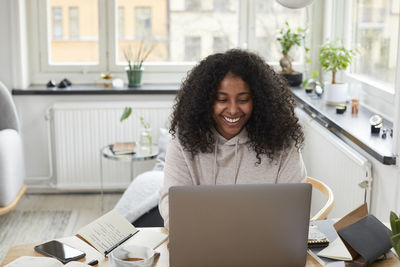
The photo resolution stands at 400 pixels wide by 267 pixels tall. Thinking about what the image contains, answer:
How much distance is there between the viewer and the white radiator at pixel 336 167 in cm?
258

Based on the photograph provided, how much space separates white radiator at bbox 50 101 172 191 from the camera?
4.15 meters

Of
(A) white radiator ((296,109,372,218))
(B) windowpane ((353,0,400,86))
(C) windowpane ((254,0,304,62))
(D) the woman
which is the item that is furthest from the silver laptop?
(C) windowpane ((254,0,304,62))

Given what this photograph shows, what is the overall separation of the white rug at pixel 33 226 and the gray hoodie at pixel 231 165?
1701 millimetres

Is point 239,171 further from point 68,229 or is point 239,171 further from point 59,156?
point 59,156

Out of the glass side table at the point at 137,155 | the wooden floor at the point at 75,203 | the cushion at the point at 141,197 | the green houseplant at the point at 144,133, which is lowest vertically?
the wooden floor at the point at 75,203

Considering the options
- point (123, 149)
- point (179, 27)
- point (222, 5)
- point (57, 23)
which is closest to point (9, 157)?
point (123, 149)

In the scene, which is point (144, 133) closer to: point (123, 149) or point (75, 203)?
point (123, 149)

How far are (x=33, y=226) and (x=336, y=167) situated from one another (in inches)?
75.9

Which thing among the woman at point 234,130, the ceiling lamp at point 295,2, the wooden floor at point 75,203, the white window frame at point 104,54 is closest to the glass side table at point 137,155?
the wooden floor at point 75,203

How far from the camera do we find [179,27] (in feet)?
14.3

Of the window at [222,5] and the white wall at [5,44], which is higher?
the window at [222,5]

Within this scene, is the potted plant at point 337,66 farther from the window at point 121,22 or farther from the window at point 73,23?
the window at point 73,23

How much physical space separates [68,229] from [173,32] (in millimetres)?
1643

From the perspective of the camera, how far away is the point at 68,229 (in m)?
3.65
